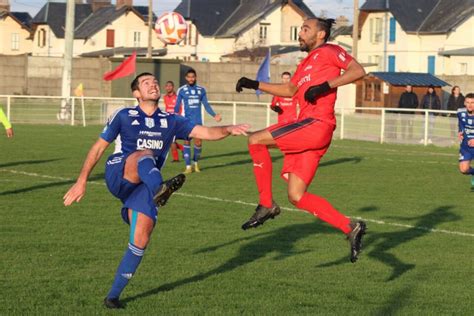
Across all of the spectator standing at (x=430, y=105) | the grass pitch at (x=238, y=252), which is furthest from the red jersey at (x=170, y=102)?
the spectator standing at (x=430, y=105)

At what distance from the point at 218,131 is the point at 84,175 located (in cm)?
115

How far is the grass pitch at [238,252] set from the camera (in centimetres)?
873

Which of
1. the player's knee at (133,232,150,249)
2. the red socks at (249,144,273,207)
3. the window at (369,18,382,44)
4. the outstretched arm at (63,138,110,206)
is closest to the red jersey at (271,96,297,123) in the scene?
the red socks at (249,144,273,207)

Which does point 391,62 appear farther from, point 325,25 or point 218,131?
point 218,131

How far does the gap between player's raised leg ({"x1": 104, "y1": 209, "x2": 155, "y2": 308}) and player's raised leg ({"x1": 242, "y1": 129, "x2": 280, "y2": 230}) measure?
1.22 meters

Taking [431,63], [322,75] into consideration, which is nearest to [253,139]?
[322,75]

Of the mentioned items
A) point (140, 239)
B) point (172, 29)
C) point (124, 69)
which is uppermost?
point (172, 29)

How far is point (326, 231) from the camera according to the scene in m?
13.2

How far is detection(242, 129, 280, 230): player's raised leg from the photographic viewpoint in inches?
376

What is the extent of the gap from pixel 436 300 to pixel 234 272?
1.97 metres

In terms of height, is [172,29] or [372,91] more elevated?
[172,29]

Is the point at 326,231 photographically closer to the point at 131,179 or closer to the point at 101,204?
the point at 101,204

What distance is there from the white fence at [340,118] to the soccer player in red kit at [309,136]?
23354mm

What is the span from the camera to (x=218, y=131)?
8938mm
